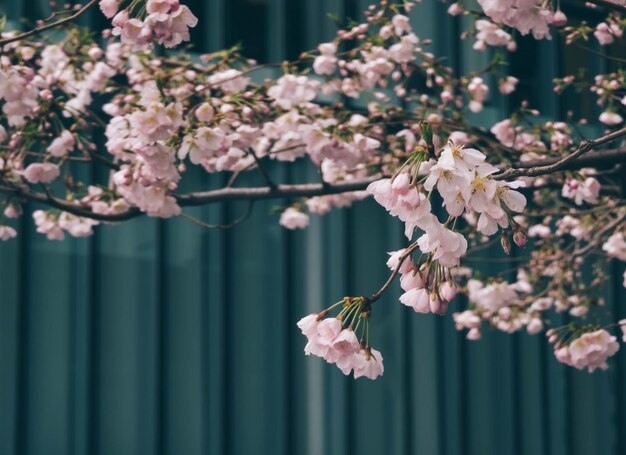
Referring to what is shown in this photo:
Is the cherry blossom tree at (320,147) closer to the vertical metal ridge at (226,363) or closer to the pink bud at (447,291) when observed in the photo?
the pink bud at (447,291)

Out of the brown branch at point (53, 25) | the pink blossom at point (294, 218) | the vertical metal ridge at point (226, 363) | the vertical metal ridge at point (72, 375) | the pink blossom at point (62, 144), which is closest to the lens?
the brown branch at point (53, 25)

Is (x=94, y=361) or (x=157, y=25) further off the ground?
(x=157, y=25)

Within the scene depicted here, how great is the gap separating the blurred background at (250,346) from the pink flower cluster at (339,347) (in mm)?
3685

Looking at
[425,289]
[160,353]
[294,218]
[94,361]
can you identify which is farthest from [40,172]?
[160,353]

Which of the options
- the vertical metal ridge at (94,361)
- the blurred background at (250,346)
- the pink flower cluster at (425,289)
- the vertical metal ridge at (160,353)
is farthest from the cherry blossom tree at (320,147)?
the vertical metal ridge at (160,353)

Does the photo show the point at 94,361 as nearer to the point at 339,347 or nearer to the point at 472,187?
the point at 339,347

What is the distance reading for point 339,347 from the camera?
218 centimetres

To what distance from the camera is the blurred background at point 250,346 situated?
5.67 metres

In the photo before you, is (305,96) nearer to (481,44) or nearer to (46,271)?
(481,44)

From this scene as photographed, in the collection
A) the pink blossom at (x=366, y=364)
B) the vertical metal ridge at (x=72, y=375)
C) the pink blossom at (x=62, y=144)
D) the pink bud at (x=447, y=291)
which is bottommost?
the vertical metal ridge at (x=72, y=375)

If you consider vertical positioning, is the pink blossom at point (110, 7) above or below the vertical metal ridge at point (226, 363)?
above

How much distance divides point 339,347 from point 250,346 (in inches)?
162

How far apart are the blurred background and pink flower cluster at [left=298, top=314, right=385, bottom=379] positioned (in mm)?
3685

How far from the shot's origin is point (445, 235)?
2.05 meters
